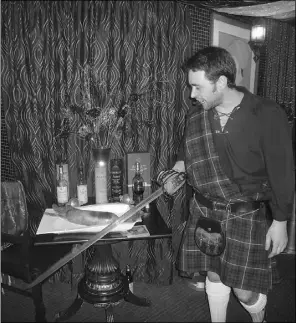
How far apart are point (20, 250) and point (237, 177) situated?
1824 millimetres

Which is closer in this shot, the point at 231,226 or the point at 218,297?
the point at 231,226

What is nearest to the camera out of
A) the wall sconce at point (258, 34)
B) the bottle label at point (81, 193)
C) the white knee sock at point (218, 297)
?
the white knee sock at point (218, 297)

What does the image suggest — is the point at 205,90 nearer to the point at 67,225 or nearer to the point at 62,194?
the point at 67,225

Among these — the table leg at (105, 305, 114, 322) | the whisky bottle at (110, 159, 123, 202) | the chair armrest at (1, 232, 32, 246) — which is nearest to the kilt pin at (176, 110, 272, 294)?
the whisky bottle at (110, 159, 123, 202)

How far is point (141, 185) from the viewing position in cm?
251

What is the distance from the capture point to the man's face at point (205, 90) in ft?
6.24

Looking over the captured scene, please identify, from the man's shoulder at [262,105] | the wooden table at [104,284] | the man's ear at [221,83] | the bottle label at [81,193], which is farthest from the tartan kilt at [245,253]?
the bottle label at [81,193]

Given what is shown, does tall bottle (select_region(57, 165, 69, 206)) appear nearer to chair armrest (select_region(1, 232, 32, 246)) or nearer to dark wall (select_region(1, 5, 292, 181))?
chair armrest (select_region(1, 232, 32, 246))

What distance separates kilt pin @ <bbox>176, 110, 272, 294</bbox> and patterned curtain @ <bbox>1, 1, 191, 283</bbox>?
822 millimetres

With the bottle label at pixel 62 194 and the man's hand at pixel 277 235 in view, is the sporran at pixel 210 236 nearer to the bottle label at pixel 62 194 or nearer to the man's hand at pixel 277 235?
the man's hand at pixel 277 235

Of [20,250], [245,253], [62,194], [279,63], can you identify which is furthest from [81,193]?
[279,63]

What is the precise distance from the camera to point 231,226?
6.52 feet

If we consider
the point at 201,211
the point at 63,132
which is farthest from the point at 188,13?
the point at 201,211

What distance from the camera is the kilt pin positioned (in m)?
1.94
